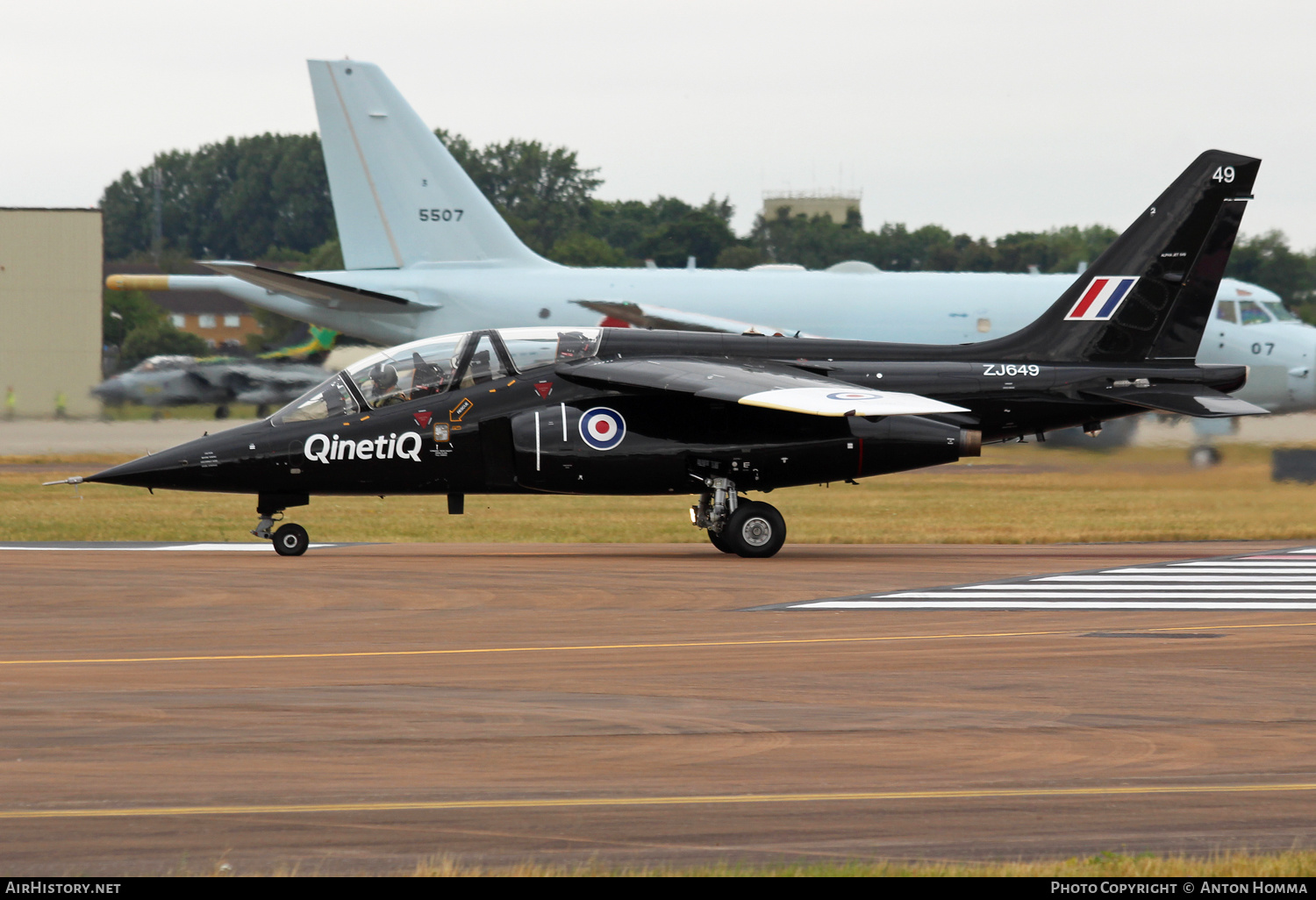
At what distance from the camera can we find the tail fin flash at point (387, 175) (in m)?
36.6

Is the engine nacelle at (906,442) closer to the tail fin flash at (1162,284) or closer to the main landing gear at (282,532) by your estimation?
the tail fin flash at (1162,284)

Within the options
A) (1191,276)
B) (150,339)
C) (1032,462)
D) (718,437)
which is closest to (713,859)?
(718,437)

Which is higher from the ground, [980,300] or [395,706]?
[980,300]

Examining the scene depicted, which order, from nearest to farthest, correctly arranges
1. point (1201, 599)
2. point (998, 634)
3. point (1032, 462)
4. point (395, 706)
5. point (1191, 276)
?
point (395, 706)
point (998, 634)
point (1201, 599)
point (1191, 276)
point (1032, 462)

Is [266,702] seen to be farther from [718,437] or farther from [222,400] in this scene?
[222,400]

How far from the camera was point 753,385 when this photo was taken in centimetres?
1791

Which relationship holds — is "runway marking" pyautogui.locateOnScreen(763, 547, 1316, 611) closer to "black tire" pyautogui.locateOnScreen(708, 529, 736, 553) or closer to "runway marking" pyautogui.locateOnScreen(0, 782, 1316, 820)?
"black tire" pyautogui.locateOnScreen(708, 529, 736, 553)

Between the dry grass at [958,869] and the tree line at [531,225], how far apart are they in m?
69.2

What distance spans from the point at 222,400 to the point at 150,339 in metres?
22.3

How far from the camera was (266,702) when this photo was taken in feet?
31.7

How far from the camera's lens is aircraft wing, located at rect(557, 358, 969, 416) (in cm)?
1661

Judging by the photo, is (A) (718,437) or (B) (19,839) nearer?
(B) (19,839)

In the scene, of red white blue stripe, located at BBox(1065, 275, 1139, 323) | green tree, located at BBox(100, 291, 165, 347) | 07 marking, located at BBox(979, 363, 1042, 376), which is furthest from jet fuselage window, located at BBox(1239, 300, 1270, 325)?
green tree, located at BBox(100, 291, 165, 347)

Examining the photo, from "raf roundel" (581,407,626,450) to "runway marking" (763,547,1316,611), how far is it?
14.9ft
